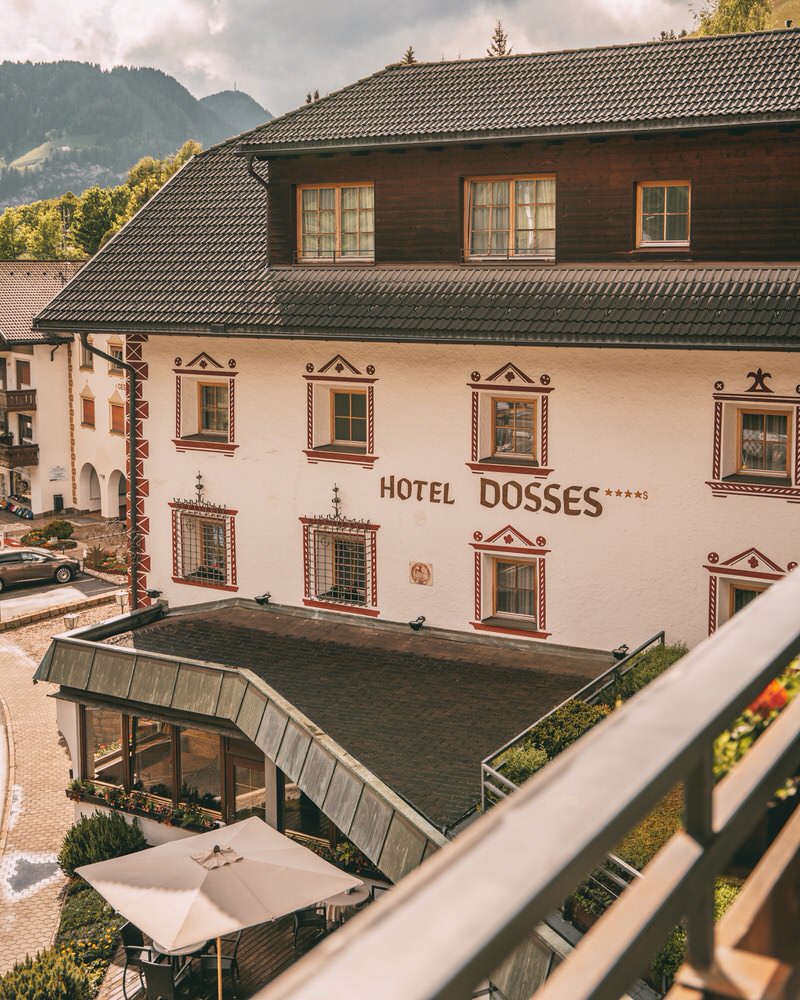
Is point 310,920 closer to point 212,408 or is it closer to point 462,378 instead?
point 462,378

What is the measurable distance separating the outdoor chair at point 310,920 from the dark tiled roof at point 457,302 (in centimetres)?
923

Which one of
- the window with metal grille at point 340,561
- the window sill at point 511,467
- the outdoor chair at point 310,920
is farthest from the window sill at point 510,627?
the outdoor chair at point 310,920

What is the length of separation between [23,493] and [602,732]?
187 ft

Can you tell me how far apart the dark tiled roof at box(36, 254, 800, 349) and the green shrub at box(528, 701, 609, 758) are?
5.49 metres

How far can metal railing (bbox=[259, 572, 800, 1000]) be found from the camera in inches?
43.7

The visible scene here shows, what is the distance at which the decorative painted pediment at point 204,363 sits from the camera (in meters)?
23.7

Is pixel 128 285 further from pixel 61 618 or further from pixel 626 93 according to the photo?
pixel 61 618

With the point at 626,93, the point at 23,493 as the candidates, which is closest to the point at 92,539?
the point at 23,493

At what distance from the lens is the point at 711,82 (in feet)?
65.1

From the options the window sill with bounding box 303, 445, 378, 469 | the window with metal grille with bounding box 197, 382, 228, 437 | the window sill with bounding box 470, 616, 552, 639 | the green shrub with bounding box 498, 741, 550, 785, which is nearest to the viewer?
the green shrub with bounding box 498, 741, 550, 785

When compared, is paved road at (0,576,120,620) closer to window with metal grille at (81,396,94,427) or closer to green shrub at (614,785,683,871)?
window with metal grille at (81,396,94,427)

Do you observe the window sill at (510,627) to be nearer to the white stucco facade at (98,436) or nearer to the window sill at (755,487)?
the window sill at (755,487)

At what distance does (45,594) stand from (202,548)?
2115 cm

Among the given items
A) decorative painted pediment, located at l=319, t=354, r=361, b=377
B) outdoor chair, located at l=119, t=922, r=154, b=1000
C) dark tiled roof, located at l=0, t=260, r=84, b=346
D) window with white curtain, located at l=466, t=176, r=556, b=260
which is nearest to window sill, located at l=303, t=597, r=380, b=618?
decorative painted pediment, located at l=319, t=354, r=361, b=377
